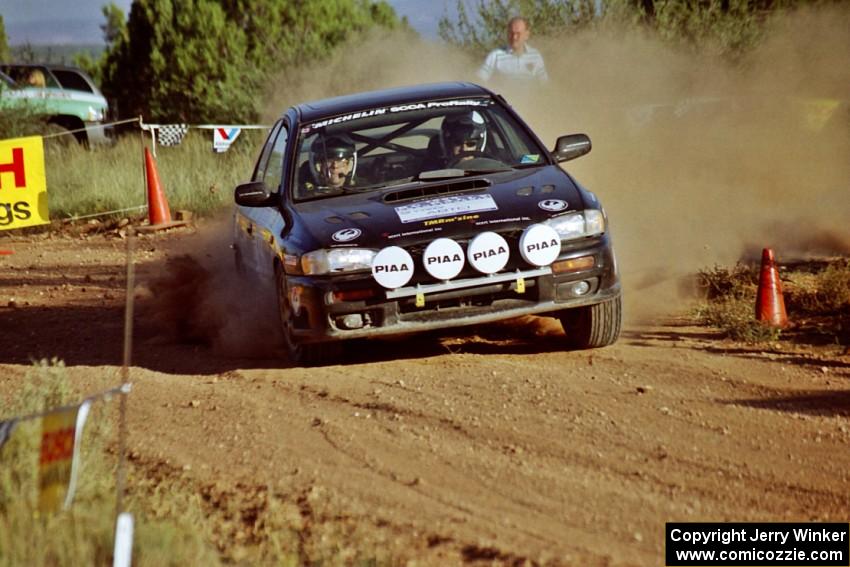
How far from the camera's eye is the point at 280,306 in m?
7.72

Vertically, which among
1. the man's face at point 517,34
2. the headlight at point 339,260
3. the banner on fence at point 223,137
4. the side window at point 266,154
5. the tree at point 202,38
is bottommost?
the headlight at point 339,260

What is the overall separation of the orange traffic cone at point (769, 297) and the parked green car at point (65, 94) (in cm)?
1641

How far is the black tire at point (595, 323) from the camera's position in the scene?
7.34 metres

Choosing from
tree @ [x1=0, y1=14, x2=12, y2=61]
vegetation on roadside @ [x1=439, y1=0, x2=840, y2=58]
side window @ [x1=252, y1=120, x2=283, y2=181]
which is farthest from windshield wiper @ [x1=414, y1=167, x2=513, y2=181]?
tree @ [x1=0, y1=14, x2=12, y2=61]

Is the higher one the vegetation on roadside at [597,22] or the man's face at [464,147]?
the vegetation on roadside at [597,22]

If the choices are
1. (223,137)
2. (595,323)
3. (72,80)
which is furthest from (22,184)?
(72,80)

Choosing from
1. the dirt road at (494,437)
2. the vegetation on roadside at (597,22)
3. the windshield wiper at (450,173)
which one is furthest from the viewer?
the vegetation on roadside at (597,22)

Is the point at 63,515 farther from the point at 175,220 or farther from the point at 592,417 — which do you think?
the point at 175,220

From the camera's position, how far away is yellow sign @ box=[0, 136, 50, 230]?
1439cm

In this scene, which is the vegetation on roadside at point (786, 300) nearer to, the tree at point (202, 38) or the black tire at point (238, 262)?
the black tire at point (238, 262)

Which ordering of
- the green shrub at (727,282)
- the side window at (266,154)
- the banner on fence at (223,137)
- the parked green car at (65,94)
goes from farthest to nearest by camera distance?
1. the parked green car at (65,94)
2. the banner on fence at (223,137)
3. the green shrub at (727,282)
4. the side window at (266,154)

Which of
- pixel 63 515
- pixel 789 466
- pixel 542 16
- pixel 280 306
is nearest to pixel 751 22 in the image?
pixel 542 16

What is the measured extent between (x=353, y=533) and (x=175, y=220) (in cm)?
1222

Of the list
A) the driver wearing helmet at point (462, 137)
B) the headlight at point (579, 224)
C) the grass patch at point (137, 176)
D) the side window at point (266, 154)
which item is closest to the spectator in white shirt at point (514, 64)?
the grass patch at point (137, 176)
